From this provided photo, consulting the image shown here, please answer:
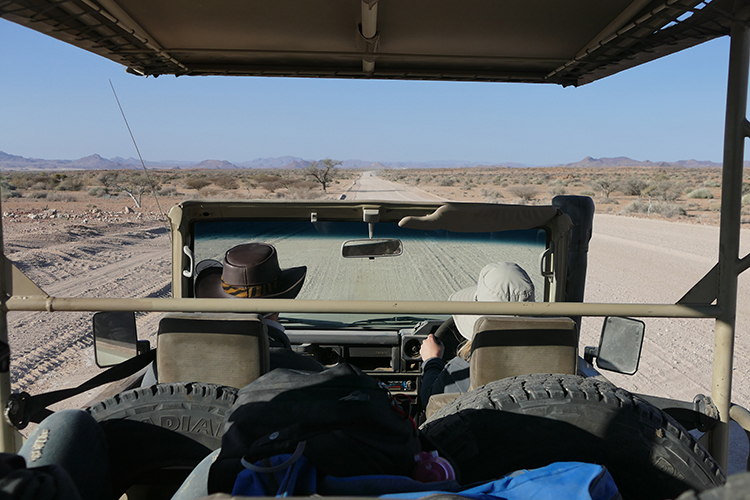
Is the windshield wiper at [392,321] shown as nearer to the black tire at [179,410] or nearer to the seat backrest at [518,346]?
the seat backrest at [518,346]

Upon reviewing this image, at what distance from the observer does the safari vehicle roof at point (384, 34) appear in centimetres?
217

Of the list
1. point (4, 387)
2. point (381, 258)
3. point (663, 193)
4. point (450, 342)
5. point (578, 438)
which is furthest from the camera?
point (663, 193)

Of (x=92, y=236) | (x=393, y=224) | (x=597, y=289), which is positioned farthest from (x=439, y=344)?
(x=92, y=236)

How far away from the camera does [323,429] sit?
116cm

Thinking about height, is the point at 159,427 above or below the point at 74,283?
above

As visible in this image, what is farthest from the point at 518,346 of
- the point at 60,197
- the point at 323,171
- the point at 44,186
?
the point at 323,171

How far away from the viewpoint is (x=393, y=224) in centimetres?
327

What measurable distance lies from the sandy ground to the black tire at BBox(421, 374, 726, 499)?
11.3ft

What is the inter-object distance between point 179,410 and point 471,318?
1498mm

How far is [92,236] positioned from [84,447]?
16277mm

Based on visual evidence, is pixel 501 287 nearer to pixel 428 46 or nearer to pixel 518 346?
pixel 518 346

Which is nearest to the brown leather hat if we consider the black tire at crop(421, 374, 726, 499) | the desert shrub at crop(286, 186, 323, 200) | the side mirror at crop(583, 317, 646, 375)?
the black tire at crop(421, 374, 726, 499)

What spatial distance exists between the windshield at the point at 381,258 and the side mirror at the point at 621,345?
832 millimetres

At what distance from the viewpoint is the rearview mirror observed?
309cm
